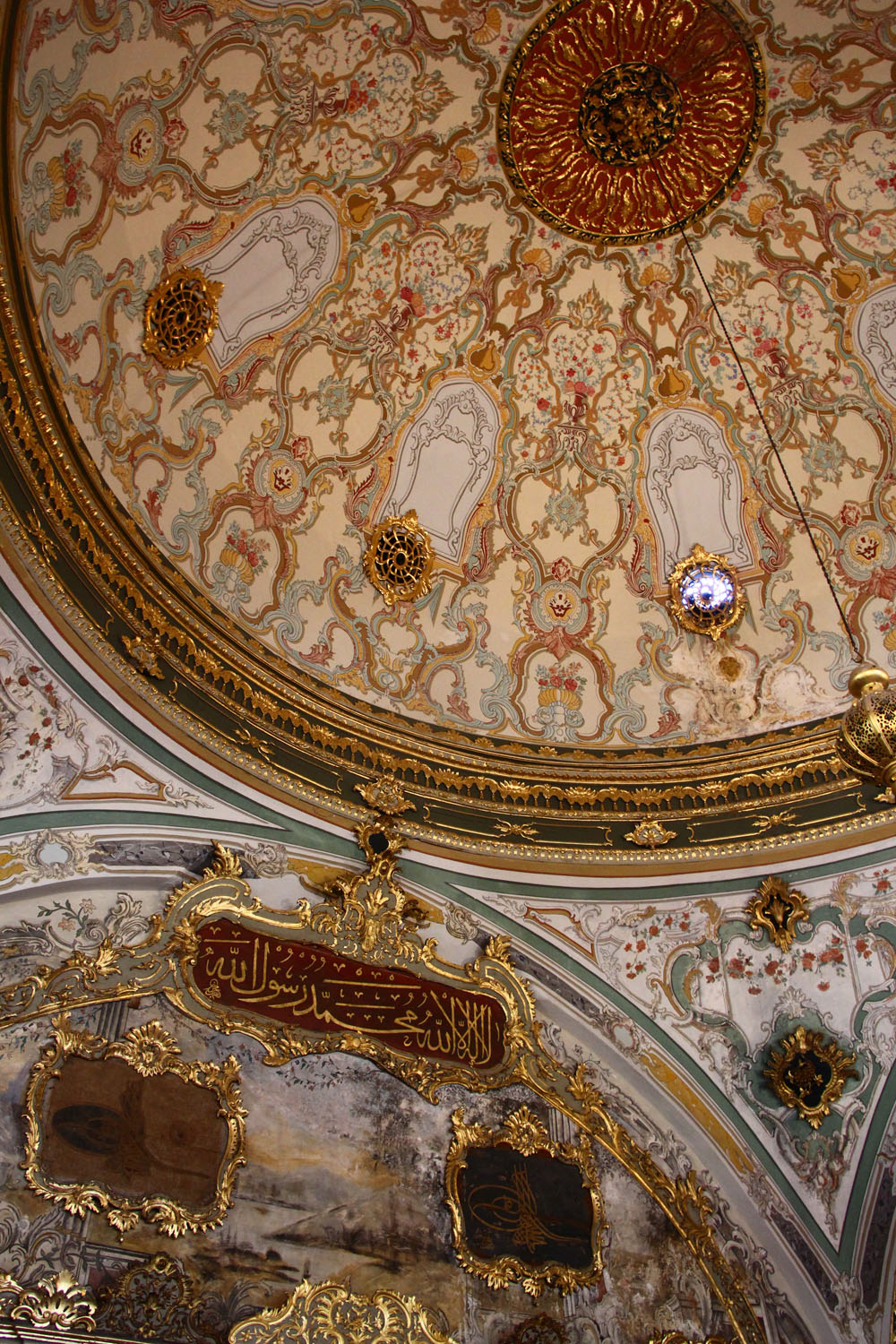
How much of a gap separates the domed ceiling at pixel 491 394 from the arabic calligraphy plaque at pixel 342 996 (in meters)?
1.16

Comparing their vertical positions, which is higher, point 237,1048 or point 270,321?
point 270,321

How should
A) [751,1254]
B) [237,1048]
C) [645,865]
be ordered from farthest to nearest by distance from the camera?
[645,865] → [751,1254] → [237,1048]

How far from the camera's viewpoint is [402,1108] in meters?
8.23

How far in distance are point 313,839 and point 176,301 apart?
158 inches

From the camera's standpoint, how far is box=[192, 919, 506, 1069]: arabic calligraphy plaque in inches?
322

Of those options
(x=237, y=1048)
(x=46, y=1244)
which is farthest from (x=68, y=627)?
(x=46, y=1244)

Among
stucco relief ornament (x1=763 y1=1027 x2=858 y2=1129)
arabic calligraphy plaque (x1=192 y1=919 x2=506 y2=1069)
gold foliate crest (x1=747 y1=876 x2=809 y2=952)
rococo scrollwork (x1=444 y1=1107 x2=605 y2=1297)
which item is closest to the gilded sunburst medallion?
gold foliate crest (x1=747 y1=876 x2=809 y2=952)

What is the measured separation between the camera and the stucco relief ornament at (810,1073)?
8906 mm

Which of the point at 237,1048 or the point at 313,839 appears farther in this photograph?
the point at 313,839

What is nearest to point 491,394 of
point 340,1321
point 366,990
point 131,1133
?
point 366,990

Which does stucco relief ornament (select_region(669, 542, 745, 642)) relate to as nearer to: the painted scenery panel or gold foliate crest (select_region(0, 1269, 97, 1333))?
the painted scenery panel

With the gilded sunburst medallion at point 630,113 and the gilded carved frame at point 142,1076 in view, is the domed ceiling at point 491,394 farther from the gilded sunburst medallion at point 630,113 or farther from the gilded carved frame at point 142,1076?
the gilded carved frame at point 142,1076

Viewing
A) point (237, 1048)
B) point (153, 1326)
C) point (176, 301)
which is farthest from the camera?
point (176, 301)

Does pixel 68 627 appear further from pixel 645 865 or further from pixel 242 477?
pixel 645 865
